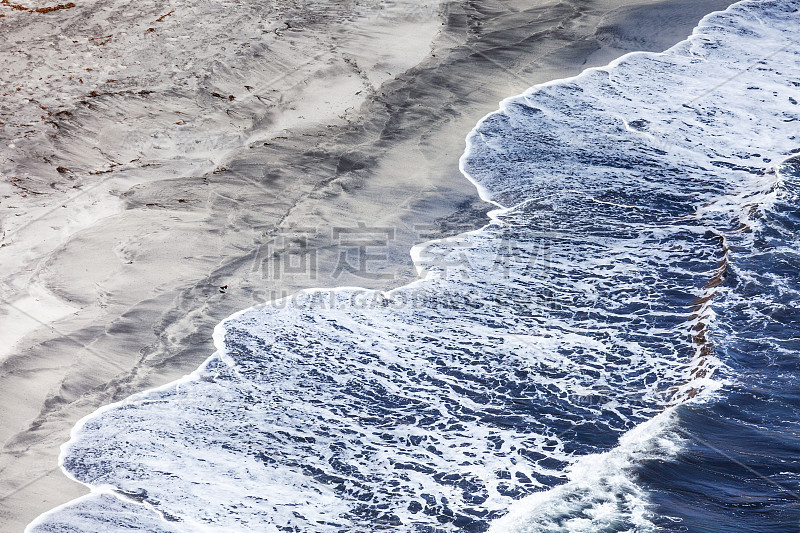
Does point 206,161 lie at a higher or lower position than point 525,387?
higher

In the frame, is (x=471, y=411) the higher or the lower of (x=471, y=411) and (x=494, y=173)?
the lower

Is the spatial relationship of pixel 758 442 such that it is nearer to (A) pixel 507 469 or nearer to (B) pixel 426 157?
(A) pixel 507 469

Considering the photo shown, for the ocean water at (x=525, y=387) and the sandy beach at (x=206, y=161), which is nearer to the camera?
the ocean water at (x=525, y=387)

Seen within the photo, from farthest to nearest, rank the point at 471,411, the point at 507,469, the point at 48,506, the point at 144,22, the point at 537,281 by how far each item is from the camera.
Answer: the point at 144,22
the point at 537,281
the point at 471,411
the point at 507,469
the point at 48,506

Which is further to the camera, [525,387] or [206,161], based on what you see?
[206,161]

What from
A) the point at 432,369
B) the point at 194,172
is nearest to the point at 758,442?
the point at 432,369
